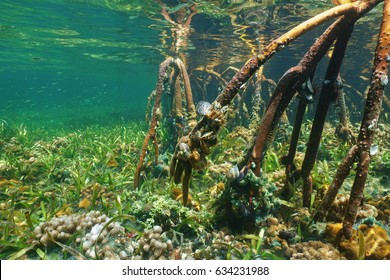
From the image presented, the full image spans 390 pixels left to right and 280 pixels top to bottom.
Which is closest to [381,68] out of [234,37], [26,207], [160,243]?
[160,243]

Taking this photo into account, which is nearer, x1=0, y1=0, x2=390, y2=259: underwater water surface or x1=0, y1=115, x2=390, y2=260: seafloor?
x1=0, y1=115, x2=390, y2=260: seafloor

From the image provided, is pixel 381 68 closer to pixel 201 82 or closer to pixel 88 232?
pixel 88 232

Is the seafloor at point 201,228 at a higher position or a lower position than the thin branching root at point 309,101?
lower

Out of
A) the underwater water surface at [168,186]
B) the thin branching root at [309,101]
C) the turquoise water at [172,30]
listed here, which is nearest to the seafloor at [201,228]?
the underwater water surface at [168,186]

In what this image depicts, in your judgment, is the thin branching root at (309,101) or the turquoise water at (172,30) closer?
the thin branching root at (309,101)

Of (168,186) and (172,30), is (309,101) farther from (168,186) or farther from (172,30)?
(172,30)

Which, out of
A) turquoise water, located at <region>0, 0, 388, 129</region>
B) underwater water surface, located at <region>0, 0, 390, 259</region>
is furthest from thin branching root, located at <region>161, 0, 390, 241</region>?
turquoise water, located at <region>0, 0, 388, 129</region>

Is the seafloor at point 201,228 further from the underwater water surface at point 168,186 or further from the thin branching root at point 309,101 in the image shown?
the thin branching root at point 309,101

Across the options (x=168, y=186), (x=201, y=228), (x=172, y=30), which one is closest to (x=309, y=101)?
(x=201, y=228)

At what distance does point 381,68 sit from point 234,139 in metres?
5.18

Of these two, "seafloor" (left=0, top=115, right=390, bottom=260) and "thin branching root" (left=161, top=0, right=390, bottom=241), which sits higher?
"thin branching root" (left=161, top=0, right=390, bottom=241)

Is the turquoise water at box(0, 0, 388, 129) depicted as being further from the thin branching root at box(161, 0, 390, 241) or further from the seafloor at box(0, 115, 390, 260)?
the seafloor at box(0, 115, 390, 260)
